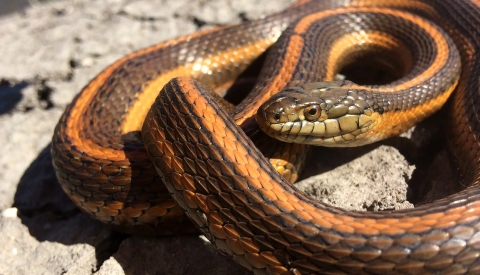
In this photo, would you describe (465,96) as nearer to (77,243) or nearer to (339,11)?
(339,11)

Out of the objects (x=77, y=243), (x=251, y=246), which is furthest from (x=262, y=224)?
(x=77, y=243)

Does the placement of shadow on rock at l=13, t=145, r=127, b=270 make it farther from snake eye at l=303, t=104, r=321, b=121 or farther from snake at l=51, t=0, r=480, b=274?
snake eye at l=303, t=104, r=321, b=121

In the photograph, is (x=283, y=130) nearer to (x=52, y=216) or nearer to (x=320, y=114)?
(x=320, y=114)

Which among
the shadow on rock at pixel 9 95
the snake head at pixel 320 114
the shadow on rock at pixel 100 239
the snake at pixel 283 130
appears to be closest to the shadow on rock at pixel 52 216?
the shadow on rock at pixel 100 239

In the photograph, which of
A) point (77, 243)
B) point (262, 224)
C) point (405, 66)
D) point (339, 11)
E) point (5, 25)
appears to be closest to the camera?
point (262, 224)

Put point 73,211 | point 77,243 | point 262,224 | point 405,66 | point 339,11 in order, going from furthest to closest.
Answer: point 339,11
point 405,66
point 73,211
point 77,243
point 262,224

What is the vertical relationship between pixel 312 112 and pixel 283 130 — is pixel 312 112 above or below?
above

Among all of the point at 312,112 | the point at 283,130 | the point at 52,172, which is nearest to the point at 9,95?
the point at 52,172
